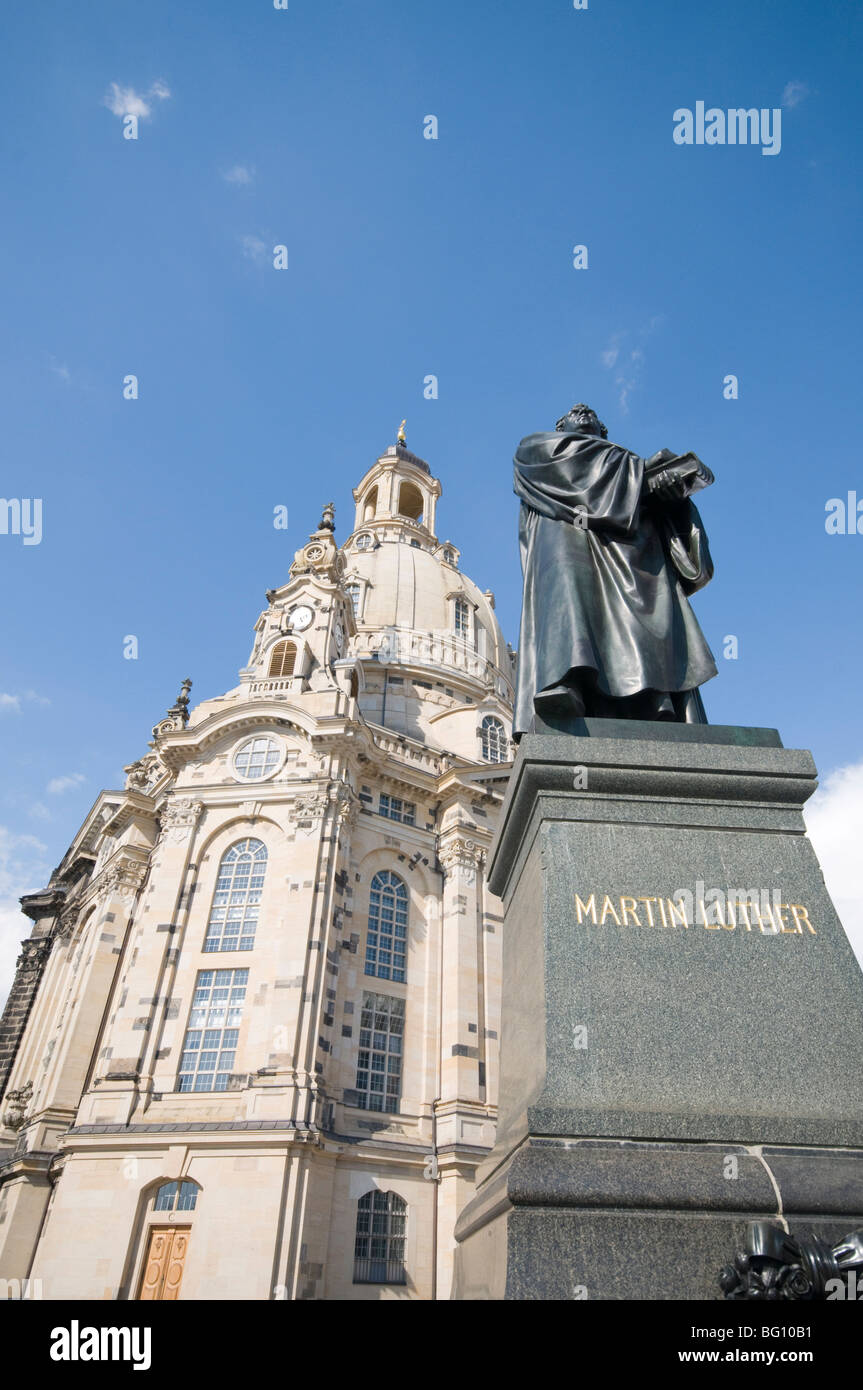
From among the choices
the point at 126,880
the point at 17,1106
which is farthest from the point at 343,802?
the point at 17,1106

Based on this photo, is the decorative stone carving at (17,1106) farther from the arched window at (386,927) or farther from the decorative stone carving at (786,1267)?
the decorative stone carving at (786,1267)

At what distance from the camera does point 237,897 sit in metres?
28.5

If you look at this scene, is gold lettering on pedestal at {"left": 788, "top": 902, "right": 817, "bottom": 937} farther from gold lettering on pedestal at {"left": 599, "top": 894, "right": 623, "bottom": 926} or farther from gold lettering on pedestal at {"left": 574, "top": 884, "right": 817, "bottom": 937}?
gold lettering on pedestal at {"left": 599, "top": 894, "right": 623, "bottom": 926}

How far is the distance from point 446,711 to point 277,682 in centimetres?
1255

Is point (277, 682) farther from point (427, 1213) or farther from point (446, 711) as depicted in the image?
point (427, 1213)

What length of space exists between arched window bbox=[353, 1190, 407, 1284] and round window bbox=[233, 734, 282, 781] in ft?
46.6

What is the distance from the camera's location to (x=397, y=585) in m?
54.0

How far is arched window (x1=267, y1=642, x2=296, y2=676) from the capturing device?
3503 centimetres

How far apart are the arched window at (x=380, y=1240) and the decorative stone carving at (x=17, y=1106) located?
16.1m

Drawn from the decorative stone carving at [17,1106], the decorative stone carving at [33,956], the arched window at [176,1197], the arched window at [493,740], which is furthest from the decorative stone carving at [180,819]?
the decorative stone carving at [33,956]

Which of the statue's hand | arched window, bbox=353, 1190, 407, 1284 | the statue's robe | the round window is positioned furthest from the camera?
the round window

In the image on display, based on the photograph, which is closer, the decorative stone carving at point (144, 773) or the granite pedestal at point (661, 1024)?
the granite pedestal at point (661, 1024)

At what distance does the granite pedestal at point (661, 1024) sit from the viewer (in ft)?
10.7

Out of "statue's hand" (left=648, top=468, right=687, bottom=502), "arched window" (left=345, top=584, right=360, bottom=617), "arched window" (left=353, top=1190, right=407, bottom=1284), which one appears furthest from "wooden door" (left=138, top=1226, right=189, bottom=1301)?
"arched window" (left=345, top=584, right=360, bottom=617)
